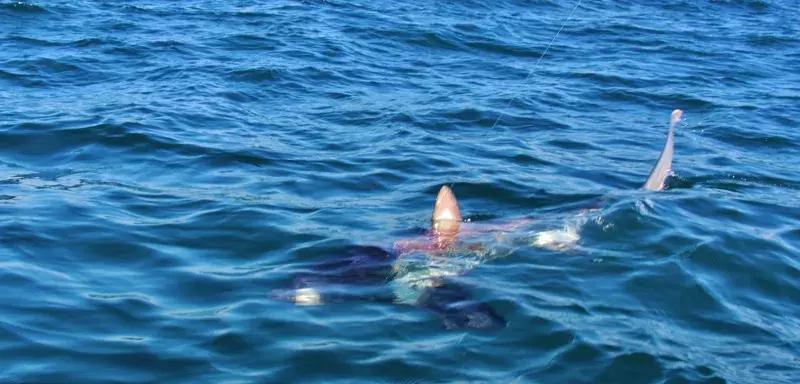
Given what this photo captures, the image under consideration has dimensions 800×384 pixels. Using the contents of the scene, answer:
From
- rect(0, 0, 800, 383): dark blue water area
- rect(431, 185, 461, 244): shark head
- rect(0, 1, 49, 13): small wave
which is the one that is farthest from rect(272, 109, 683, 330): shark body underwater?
rect(0, 1, 49, 13): small wave

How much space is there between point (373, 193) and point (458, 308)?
9.14ft

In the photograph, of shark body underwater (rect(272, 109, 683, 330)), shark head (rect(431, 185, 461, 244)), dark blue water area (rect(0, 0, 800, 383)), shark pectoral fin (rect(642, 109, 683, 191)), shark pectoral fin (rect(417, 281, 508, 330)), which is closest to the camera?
dark blue water area (rect(0, 0, 800, 383))

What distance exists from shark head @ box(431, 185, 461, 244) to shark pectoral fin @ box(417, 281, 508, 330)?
89 cm

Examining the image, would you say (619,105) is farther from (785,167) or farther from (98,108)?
(98,108)

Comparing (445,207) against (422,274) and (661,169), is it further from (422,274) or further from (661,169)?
(661,169)

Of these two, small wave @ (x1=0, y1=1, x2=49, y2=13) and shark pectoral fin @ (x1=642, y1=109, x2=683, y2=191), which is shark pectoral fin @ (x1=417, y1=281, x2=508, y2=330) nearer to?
shark pectoral fin @ (x1=642, y1=109, x2=683, y2=191)

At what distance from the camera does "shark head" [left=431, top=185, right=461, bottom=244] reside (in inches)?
288

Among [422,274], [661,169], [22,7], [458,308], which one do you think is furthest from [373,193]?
[22,7]

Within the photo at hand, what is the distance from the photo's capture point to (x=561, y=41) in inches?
642

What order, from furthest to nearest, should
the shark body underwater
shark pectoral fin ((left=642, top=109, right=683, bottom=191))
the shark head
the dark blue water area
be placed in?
shark pectoral fin ((left=642, top=109, right=683, bottom=191))
the shark head
the shark body underwater
the dark blue water area

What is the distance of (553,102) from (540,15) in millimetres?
6810

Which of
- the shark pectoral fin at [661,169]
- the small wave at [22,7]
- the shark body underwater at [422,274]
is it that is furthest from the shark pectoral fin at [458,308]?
the small wave at [22,7]

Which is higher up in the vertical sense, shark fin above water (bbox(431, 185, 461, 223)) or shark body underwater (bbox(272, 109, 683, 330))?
shark fin above water (bbox(431, 185, 461, 223))

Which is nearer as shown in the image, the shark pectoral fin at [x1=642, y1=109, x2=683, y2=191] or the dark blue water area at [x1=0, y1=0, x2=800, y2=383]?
the dark blue water area at [x1=0, y1=0, x2=800, y2=383]
